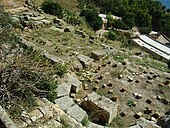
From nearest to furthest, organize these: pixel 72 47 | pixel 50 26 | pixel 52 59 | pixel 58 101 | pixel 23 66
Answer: pixel 23 66 < pixel 58 101 < pixel 52 59 < pixel 72 47 < pixel 50 26

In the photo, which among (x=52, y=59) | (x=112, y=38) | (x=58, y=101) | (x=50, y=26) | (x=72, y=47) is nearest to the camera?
(x=58, y=101)

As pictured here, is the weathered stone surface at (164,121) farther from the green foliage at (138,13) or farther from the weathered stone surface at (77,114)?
the green foliage at (138,13)

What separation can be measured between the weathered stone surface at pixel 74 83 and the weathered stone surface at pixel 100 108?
0.57 meters

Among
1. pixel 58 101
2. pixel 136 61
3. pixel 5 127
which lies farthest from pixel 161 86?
pixel 5 127

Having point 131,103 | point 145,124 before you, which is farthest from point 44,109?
point 131,103

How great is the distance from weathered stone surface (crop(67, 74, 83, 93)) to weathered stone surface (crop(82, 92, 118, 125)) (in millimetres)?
565

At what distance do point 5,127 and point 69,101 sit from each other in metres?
2.15

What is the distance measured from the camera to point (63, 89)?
6.51m

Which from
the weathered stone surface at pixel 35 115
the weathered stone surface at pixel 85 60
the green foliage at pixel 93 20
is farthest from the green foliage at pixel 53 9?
the weathered stone surface at pixel 35 115

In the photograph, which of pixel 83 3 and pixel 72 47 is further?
pixel 83 3

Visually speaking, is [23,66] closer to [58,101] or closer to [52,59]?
[58,101]

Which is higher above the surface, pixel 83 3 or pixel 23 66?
pixel 23 66

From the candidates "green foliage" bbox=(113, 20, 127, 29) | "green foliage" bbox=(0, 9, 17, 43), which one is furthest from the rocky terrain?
"green foliage" bbox=(113, 20, 127, 29)

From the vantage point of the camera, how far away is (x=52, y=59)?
7.69 metres
